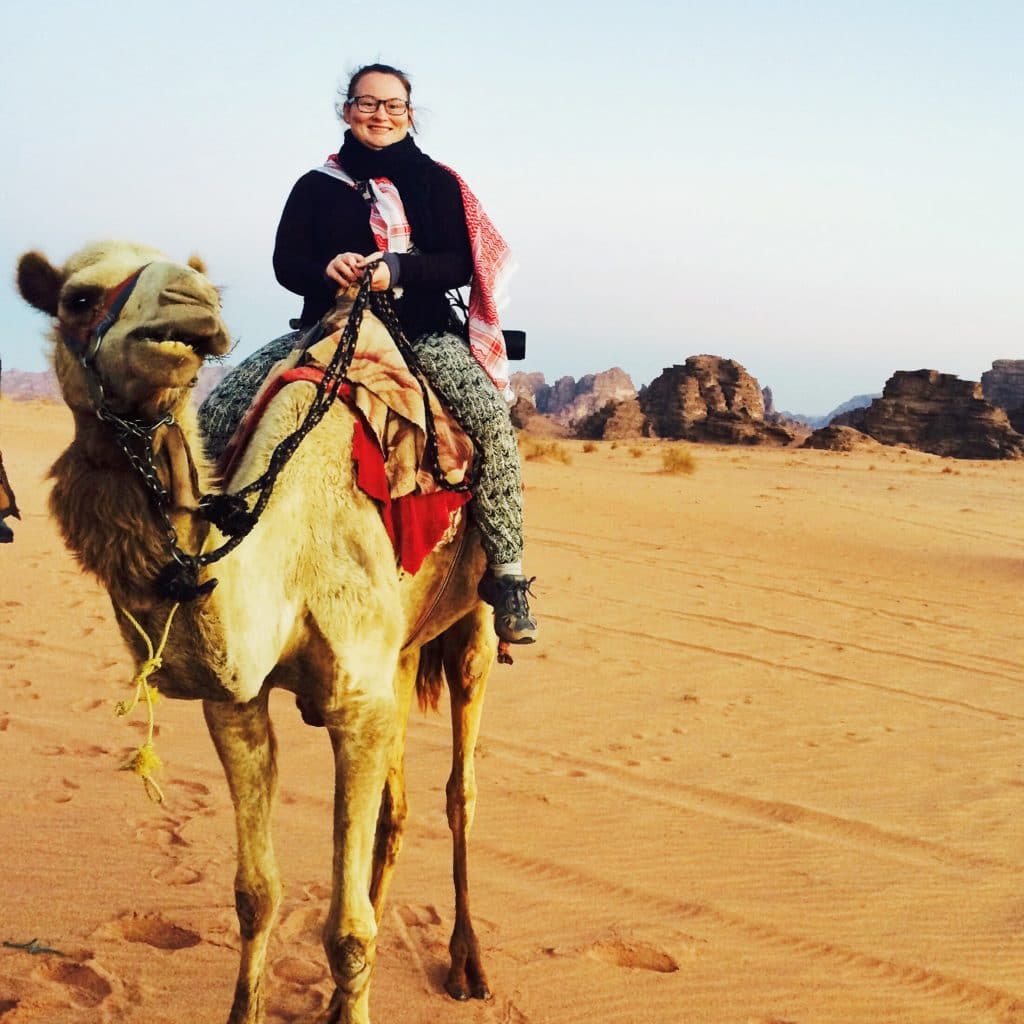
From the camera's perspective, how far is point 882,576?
15000mm

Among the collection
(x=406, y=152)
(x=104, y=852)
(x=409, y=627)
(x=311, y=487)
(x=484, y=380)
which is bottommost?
(x=104, y=852)

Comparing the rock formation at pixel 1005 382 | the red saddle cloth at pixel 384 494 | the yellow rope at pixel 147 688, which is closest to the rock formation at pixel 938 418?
the rock formation at pixel 1005 382

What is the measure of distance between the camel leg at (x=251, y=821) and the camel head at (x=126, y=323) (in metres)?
1.16

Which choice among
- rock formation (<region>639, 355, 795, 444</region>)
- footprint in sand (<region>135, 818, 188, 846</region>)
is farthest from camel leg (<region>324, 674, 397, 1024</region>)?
rock formation (<region>639, 355, 795, 444</region>)

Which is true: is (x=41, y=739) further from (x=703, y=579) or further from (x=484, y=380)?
(x=703, y=579)

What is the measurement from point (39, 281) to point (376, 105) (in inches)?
68.7

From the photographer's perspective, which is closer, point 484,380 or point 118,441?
point 118,441

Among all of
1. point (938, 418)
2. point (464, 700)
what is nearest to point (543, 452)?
point (464, 700)

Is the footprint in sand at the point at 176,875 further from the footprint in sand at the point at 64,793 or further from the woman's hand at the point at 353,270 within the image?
the woman's hand at the point at 353,270

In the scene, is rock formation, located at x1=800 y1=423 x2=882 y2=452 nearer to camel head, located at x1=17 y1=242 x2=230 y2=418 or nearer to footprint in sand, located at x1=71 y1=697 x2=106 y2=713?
footprint in sand, located at x1=71 y1=697 x2=106 y2=713

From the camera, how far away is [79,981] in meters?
3.92

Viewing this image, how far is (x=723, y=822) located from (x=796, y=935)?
132 cm

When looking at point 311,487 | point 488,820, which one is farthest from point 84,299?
point 488,820

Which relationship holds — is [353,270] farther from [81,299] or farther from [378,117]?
[81,299]
